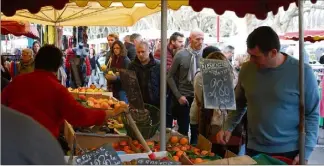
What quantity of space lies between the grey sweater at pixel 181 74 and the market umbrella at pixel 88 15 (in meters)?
2.38

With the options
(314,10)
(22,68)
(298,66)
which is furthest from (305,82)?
(314,10)

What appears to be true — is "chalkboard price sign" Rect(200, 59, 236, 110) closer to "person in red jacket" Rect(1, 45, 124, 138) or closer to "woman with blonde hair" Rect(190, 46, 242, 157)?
"person in red jacket" Rect(1, 45, 124, 138)

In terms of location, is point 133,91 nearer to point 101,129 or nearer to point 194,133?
point 101,129

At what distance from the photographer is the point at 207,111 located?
499 cm

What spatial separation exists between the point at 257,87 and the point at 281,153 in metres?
0.45

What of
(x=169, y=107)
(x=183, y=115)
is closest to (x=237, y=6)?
(x=183, y=115)

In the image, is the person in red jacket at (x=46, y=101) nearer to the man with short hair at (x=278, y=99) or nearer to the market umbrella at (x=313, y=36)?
the man with short hair at (x=278, y=99)

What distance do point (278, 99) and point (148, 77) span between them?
2851 mm

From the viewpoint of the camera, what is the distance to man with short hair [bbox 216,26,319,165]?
10.5 feet

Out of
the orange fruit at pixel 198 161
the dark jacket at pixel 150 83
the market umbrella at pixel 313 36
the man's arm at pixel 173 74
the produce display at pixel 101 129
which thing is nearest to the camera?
the orange fruit at pixel 198 161

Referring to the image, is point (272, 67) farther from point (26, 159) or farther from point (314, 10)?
point (314, 10)

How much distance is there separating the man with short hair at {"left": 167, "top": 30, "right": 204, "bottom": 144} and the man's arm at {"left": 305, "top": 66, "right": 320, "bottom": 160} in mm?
2856

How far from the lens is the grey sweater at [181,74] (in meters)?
6.11

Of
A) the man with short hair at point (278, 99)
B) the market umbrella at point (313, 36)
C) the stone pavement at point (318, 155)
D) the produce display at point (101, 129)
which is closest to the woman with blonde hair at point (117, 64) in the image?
the produce display at point (101, 129)
